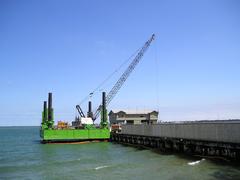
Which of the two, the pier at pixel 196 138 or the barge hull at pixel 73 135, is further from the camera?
the barge hull at pixel 73 135

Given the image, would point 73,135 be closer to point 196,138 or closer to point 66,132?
point 66,132

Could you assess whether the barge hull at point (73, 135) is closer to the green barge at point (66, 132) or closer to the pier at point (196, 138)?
the green barge at point (66, 132)

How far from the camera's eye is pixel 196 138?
3812cm

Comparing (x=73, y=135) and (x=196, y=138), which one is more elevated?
(x=196, y=138)

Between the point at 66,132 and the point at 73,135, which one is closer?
the point at 66,132

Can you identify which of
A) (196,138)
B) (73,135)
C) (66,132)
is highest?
(66,132)

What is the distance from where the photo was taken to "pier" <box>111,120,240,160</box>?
31.3m

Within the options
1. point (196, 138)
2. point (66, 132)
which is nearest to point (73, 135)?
point (66, 132)

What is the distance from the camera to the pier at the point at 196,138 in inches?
1232

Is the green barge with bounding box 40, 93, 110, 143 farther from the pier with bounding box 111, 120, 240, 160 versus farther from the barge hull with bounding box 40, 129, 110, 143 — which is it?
the pier with bounding box 111, 120, 240, 160

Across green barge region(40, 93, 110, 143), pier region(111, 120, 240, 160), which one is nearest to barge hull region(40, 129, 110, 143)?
green barge region(40, 93, 110, 143)

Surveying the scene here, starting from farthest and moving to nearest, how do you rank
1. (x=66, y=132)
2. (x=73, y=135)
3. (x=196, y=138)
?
(x=73, y=135)
(x=66, y=132)
(x=196, y=138)

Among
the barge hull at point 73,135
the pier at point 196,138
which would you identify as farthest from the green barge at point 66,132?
the pier at point 196,138

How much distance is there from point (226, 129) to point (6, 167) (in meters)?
23.0
